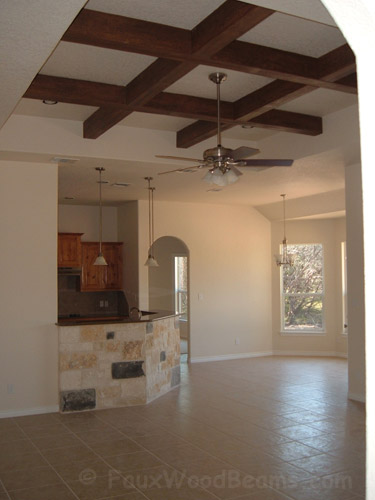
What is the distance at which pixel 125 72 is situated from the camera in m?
4.61

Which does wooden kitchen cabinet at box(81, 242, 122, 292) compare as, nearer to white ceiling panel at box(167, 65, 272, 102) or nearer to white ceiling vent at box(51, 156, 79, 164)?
white ceiling vent at box(51, 156, 79, 164)

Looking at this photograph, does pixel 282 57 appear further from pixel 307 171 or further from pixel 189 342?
pixel 189 342

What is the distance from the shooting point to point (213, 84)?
4891 millimetres

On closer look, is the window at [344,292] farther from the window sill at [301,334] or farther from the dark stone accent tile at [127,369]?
the dark stone accent tile at [127,369]

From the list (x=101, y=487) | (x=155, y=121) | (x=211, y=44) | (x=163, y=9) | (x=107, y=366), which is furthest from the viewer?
(x=107, y=366)

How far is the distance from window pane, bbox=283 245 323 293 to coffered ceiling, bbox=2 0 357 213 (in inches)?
148

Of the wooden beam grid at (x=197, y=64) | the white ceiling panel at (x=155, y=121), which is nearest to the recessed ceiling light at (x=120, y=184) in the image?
the white ceiling panel at (x=155, y=121)

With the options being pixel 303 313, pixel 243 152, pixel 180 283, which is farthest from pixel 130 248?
pixel 243 152

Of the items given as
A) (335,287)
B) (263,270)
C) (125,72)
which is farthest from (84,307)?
(125,72)

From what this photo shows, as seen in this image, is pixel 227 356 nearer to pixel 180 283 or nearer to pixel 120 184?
pixel 180 283

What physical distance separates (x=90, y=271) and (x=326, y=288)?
4567 mm

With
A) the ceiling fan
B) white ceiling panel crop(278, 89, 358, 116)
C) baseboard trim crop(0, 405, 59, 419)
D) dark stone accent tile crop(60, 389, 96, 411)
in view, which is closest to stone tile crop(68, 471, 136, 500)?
dark stone accent tile crop(60, 389, 96, 411)

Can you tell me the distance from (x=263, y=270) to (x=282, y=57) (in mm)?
6880

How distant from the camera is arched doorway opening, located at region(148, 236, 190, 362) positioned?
1278 centimetres
